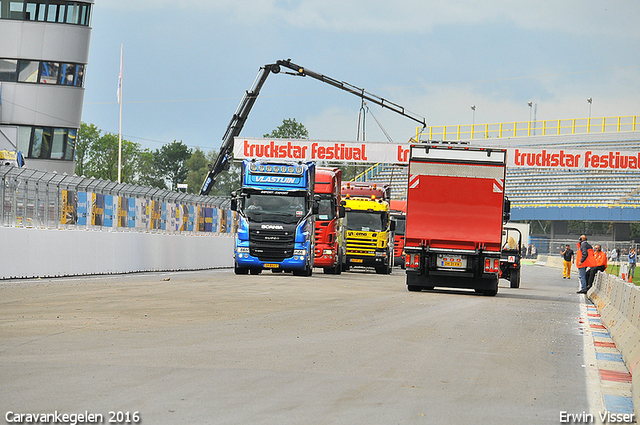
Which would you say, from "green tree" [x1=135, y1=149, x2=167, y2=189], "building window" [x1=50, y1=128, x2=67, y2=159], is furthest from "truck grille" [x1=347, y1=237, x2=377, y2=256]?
"green tree" [x1=135, y1=149, x2=167, y2=189]

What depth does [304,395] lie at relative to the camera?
24.0 ft

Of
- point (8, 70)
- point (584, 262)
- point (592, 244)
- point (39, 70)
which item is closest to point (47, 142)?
point (39, 70)

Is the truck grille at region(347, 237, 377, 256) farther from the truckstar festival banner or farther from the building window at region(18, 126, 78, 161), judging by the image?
the building window at region(18, 126, 78, 161)

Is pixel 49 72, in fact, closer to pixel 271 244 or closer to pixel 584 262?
pixel 271 244

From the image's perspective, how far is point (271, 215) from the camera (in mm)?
29141

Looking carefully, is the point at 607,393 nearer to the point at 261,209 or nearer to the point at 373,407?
the point at 373,407

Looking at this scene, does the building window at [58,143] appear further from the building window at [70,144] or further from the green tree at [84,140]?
the green tree at [84,140]

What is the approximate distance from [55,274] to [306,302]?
8.72 m

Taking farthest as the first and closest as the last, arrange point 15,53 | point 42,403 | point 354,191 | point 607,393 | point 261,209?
1. point 15,53
2. point 354,191
3. point 261,209
4. point 607,393
5. point 42,403

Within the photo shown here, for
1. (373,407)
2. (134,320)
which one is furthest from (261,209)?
(373,407)

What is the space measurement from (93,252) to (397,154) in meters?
25.4

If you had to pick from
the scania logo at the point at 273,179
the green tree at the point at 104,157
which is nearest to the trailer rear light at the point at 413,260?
the scania logo at the point at 273,179

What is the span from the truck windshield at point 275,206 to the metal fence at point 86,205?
3502 millimetres

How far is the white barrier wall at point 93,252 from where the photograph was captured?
21766 millimetres
